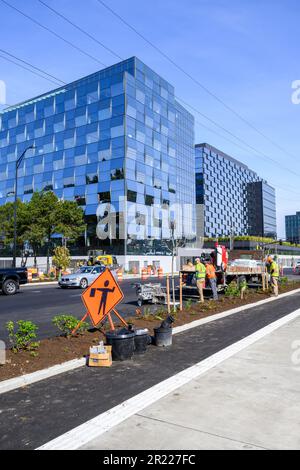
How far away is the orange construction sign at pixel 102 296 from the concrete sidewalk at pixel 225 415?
318cm

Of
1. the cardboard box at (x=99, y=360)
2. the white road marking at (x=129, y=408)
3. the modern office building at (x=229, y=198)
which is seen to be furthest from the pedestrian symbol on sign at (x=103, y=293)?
the modern office building at (x=229, y=198)

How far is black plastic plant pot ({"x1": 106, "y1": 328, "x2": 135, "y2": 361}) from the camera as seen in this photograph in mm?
7488

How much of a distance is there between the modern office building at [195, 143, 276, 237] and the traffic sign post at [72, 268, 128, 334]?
364ft

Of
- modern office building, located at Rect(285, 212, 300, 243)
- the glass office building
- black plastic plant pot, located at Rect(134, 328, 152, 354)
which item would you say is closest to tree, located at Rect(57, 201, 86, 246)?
the glass office building

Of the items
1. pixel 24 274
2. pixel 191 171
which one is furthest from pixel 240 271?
pixel 191 171

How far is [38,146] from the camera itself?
6169 cm

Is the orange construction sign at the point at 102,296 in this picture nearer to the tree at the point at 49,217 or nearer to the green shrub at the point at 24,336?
the green shrub at the point at 24,336

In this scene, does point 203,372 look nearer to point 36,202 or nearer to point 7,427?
point 7,427

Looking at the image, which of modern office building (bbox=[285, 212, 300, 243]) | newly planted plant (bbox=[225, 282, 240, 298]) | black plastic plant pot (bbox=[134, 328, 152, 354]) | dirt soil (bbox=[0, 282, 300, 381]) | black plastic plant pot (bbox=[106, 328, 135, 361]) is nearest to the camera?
dirt soil (bbox=[0, 282, 300, 381])

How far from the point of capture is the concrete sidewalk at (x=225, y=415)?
404 cm

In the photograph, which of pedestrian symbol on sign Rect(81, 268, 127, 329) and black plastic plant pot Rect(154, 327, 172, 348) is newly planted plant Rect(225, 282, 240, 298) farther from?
pedestrian symbol on sign Rect(81, 268, 127, 329)

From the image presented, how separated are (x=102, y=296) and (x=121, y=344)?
1.89m

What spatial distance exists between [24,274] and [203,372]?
1824 centimetres

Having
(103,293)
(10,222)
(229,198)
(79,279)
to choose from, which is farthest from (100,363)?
(229,198)
